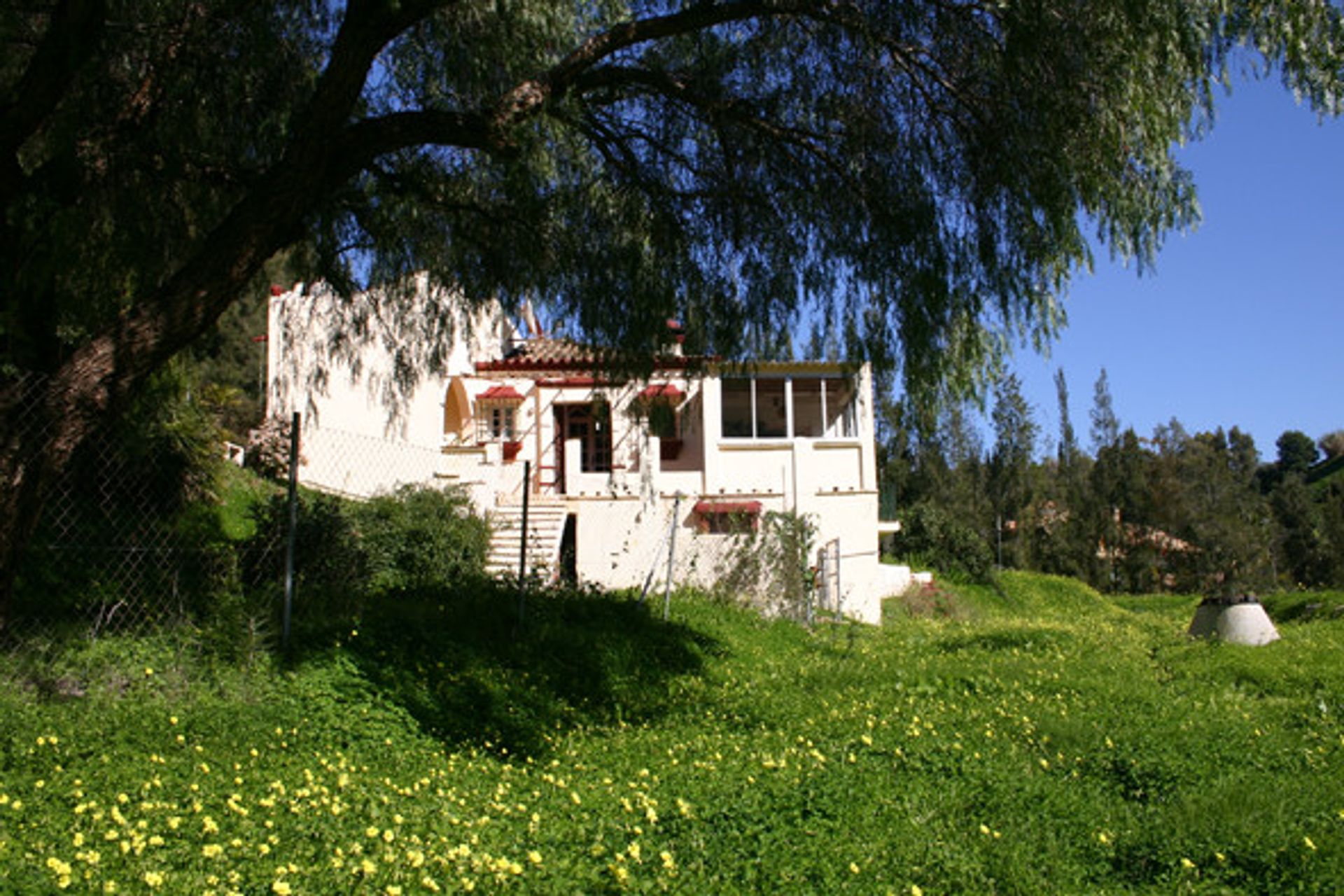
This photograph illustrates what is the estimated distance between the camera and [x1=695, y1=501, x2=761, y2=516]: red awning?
55.4 ft

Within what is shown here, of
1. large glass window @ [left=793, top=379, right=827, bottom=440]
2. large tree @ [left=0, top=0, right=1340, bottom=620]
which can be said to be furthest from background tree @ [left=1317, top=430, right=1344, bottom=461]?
large tree @ [left=0, top=0, right=1340, bottom=620]

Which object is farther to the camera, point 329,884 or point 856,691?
point 856,691

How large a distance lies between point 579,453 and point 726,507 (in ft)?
9.81

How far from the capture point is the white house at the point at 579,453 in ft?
41.2

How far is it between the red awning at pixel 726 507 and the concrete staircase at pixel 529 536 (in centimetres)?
237

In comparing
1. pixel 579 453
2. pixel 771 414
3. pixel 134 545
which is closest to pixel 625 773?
pixel 134 545

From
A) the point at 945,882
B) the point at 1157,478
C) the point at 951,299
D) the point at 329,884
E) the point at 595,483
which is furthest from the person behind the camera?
the point at 1157,478

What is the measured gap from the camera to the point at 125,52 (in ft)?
26.5

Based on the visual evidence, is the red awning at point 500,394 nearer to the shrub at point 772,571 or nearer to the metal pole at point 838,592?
the shrub at point 772,571

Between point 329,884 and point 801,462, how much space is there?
49.6 ft

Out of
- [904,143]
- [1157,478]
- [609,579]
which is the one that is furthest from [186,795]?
[1157,478]

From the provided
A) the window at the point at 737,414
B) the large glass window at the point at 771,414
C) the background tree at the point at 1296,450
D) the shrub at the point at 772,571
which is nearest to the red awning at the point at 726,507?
the shrub at the point at 772,571

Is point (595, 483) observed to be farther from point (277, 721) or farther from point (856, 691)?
point (277, 721)

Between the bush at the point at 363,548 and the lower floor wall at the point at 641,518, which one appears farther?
the lower floor wall at the point at 641,518
